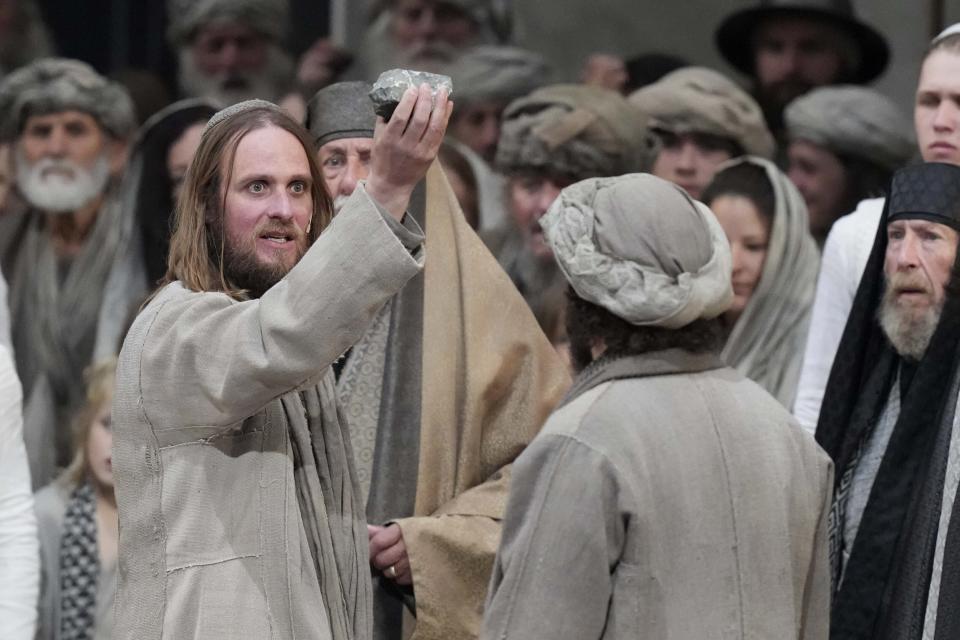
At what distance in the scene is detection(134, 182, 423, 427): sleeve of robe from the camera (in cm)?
345

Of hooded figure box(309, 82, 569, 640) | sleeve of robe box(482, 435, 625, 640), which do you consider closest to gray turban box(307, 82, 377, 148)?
hooded figure box(309, 82, 569, 640)

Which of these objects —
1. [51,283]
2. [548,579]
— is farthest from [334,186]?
[51,283]

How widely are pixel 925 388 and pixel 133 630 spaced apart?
6.23 feet

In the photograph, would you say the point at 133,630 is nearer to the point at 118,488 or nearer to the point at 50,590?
the point at 118,488

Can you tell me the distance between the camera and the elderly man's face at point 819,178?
7020 mm

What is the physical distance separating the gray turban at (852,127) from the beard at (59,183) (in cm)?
262

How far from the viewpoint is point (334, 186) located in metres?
4.91

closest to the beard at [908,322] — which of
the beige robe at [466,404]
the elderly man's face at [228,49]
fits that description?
the beige robe at [466,404]

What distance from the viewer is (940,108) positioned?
529 cm

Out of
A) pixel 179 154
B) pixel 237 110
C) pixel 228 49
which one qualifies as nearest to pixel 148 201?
pixel 179 154

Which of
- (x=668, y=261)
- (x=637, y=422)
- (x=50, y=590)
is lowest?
(x=50, y=590)

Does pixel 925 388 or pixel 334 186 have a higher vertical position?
pixel 334 186

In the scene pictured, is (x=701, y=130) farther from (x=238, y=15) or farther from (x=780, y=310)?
(x=238, y=15)

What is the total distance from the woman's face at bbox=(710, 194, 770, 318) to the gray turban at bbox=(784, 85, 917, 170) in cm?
84
